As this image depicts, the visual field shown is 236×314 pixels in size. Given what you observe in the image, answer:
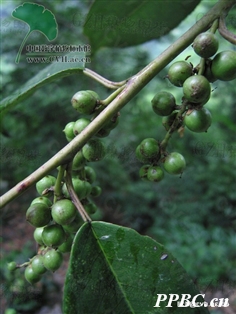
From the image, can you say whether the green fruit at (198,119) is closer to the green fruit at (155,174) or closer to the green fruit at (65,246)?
the green fruit at (155,174)

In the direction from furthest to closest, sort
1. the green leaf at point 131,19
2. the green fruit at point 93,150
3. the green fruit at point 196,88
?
the green leaf at point 131,19 < the green fruit at point 93,150 < the green fruit at point 196,88

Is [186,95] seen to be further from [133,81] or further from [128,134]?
[128,134]

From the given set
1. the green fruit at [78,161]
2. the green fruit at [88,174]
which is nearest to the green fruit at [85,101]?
the green fruit at [78,161]

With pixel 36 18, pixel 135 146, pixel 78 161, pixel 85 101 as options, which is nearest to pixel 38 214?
pixel 78 161

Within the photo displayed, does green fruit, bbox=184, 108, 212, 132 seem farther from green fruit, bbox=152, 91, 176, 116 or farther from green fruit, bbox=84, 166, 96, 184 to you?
green fruit, bbox=84, 166, 96, 184

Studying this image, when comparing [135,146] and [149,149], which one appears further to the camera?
[135,146]

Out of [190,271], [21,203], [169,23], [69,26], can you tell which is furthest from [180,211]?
[169,23]

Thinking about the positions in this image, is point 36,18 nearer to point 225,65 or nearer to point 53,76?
point 53,76
